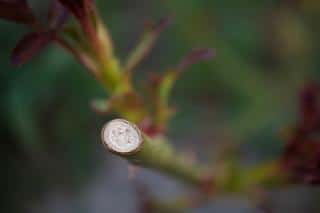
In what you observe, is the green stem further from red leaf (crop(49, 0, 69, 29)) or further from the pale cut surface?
red leaf (crop(49, 0, 69, 29))

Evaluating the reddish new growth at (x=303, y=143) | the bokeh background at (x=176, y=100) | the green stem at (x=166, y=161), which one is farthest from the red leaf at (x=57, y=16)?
the bokeh background at (x=176, y=100)

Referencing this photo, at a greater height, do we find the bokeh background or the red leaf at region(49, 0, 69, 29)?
the bokeh background

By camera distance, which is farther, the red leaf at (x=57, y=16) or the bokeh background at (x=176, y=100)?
the bokeh background at (x=176, y=100)

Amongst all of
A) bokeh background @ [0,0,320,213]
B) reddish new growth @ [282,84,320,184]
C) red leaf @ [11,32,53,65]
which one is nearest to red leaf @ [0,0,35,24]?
red leaf @ [11,32,53,65]

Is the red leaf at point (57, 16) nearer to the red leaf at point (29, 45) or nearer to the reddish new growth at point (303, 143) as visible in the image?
the red leaf at point (29, 45)

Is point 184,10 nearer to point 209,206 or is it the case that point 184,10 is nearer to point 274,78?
point 274,78

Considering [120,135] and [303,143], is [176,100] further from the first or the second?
[120,135]

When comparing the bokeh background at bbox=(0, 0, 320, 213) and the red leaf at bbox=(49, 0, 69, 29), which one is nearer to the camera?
the red leaf at bbox=(49, 0, 69, 29)
